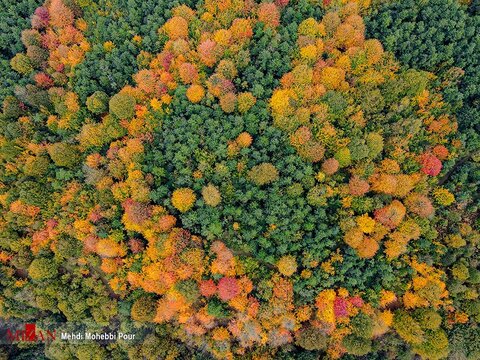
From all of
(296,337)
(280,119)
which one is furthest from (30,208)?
(296,337)

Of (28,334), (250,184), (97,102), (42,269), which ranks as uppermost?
(97,102)

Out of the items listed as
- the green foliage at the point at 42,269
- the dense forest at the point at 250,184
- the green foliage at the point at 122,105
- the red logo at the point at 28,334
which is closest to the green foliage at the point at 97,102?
the dense forest at the point at 250,184

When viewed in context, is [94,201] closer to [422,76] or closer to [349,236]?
[349,236]

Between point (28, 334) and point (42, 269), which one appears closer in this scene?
point (42, 269)

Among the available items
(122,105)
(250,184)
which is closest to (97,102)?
(122,105)

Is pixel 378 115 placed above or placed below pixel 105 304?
above

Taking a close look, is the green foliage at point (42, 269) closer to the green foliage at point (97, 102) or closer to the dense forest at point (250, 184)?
the dense forest at point (250, 184)

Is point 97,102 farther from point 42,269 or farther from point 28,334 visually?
point 28,334

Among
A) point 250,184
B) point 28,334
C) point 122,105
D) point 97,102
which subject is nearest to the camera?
point 250,184

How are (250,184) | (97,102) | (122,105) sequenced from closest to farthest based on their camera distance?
(250,184)
(122,105)
(97,102)
